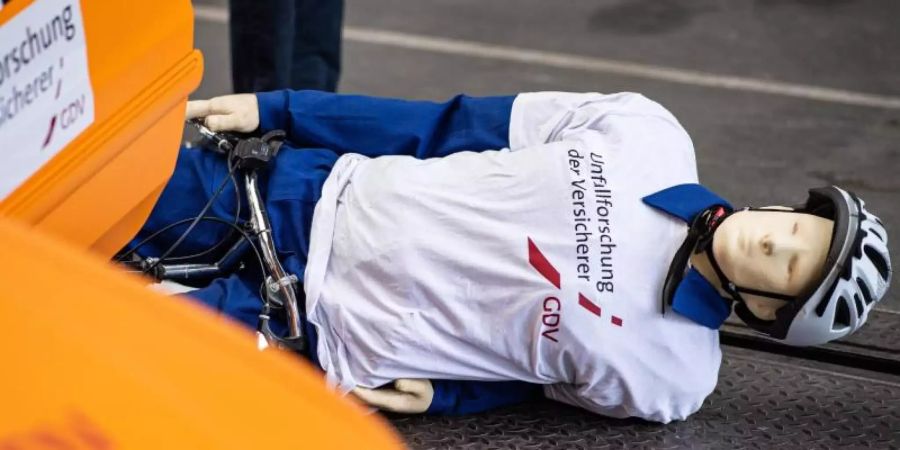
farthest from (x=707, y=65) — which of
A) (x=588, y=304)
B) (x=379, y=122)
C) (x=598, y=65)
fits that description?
(x=588, y=304)

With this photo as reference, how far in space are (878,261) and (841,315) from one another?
13 cm

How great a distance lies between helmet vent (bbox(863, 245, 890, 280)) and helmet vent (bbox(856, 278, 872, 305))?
0.17ft

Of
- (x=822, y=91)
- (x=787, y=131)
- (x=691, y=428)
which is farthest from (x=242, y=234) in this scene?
(x=822, y=91)

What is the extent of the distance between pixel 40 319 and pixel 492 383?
1526 mm

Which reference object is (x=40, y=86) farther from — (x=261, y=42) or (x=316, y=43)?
(x=316, y=43)

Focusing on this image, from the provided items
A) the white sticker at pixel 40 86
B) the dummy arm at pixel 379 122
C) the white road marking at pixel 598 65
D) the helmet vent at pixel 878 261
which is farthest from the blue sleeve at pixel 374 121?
the white road marking at pixel 598 65

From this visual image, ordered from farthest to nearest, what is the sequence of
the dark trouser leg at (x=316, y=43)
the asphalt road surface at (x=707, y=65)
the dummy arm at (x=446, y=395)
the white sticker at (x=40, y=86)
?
the asphalt road surface at (x=707, y=65), the dark trouser leg at (x=316, y=43), the dummy arm at (x=446, y=395), the white sticker at (x=40, y=86)

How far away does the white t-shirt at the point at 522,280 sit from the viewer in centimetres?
220

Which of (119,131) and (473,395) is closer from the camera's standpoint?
(119,131)

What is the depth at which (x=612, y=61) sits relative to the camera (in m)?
4.55

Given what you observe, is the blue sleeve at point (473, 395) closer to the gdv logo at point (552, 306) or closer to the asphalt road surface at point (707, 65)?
the gdv logo at point (552, 306)

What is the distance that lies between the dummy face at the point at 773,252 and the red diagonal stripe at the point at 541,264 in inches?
11.9

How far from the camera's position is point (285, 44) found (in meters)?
3.45

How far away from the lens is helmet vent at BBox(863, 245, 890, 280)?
84.3 inches
